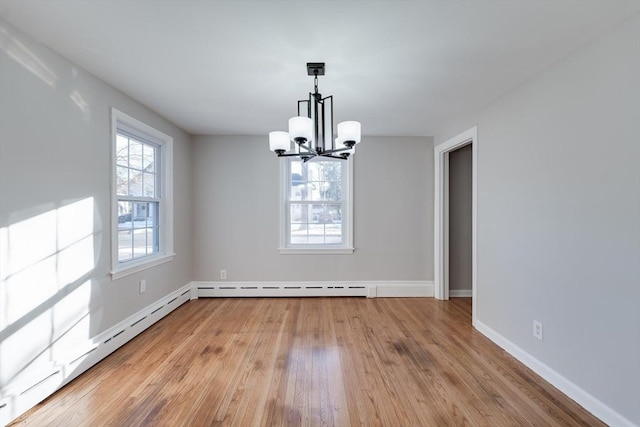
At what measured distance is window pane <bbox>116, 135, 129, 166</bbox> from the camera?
9.28 feet

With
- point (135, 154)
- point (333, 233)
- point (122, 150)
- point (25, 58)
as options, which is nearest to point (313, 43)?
point (25, 58)

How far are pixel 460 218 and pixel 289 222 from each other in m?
2.53

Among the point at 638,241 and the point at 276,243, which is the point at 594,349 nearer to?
the point at 638,241

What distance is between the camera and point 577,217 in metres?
1.98

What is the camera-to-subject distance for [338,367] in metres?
2.35

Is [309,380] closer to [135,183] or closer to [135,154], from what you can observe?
[135,183]

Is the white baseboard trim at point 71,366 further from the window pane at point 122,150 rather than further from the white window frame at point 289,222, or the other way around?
the white window frame at point 289,222

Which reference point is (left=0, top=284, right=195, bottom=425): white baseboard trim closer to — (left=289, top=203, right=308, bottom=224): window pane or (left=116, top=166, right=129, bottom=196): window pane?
(left=116, top=166, right=129, bottom=196): window pane

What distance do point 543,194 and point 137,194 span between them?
3.81m

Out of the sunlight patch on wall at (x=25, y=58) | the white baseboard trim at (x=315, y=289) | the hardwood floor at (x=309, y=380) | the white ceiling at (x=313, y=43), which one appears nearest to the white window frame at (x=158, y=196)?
the white ceiling at (x=313, y=43)

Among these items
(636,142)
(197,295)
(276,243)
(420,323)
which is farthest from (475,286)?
(197,295)

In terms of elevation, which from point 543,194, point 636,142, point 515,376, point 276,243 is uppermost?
point 636,142

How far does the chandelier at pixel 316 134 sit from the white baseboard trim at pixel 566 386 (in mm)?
2189

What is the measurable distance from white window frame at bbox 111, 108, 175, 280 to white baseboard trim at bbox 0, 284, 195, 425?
494mm
